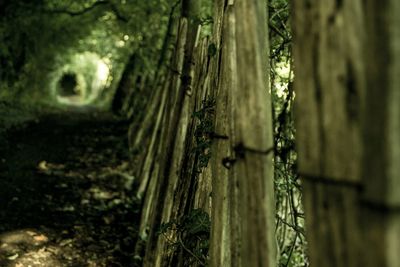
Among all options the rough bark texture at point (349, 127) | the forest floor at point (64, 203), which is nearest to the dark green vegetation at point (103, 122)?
the forest floor at point (64, 203)

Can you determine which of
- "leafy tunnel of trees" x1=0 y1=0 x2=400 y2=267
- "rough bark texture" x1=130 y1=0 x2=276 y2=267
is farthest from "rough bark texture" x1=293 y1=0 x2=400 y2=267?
"rough bark texture" x1=130 y1=0 x2=276 y2=267

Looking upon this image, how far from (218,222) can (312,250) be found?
0.69 meters

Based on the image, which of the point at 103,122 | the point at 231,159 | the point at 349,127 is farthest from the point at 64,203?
the point at 103,122

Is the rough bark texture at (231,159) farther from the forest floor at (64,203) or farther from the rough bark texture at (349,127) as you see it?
the forest floor at (64,203)

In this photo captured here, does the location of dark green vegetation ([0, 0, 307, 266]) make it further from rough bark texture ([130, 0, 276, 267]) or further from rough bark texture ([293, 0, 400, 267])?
rough bark texture ([293, 0, 400, 267])

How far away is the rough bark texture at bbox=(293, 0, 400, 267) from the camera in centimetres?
72

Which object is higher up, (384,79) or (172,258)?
(384,79)

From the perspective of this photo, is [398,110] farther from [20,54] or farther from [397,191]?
[20,54]

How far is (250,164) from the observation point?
1.25 meters

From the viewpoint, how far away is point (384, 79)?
719 millimetres

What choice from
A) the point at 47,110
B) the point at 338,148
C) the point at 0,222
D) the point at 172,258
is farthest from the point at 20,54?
the point at 338,148

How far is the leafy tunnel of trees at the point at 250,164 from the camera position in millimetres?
758

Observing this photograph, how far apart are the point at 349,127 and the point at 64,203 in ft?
15.8

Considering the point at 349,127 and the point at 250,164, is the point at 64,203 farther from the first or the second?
the point at 349,127
